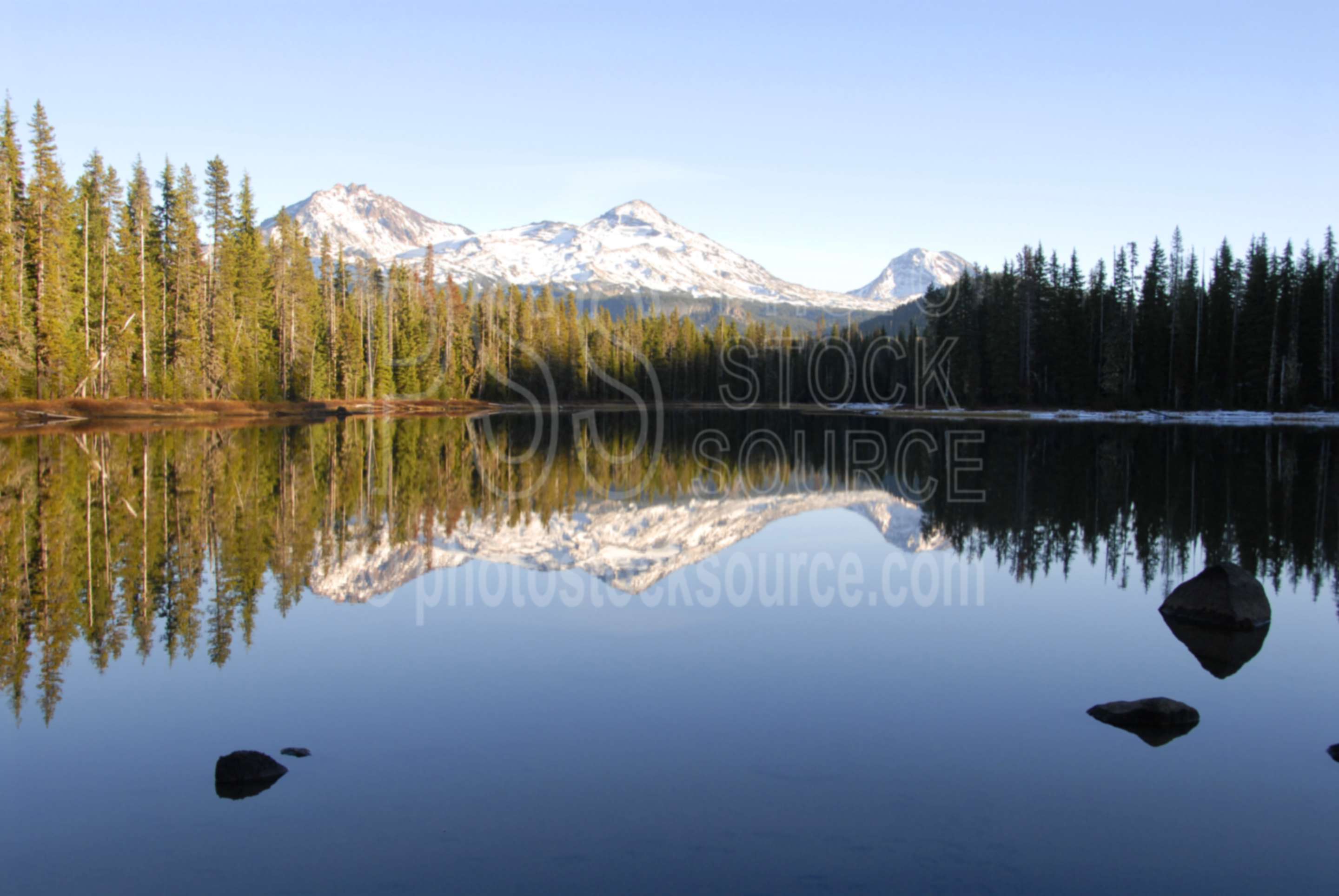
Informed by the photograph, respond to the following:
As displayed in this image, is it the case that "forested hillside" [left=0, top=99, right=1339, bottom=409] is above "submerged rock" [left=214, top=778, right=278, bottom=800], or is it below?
above

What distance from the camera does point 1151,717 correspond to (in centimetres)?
944

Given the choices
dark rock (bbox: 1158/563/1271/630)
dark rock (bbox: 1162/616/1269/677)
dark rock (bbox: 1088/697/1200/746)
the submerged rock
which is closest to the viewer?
the submerged rock

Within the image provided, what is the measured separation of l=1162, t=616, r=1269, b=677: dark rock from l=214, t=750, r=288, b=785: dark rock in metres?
10.4

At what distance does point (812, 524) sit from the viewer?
77.5 ft

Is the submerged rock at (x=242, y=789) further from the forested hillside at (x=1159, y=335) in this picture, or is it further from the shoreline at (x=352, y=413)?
the forested hillside at (x=1159, y=335)

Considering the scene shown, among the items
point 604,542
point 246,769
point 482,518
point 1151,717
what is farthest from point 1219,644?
point 482,518

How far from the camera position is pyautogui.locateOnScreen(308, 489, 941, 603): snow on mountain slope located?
1598 cm

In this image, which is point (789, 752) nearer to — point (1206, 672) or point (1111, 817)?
point (1111, 817)

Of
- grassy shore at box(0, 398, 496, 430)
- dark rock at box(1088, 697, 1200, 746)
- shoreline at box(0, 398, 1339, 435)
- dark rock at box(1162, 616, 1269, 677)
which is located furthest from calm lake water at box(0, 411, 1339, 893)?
shoreline at box(0, 398, 1339, 435)

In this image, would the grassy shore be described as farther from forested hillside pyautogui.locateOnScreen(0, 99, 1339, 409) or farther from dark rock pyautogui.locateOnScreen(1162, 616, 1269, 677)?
dark rock pyautogui.locateOnScreen(1162, 616, 1269, 677)

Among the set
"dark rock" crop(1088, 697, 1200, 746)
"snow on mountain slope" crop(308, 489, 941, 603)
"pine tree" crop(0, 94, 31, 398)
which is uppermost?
"pine tree" crop(0, 94, 31, 398)

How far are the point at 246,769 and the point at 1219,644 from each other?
11895 mm

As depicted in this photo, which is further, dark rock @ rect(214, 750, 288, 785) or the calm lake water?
dark rock @ rect(214, 750, 288, 785)

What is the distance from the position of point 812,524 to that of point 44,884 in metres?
19.1
